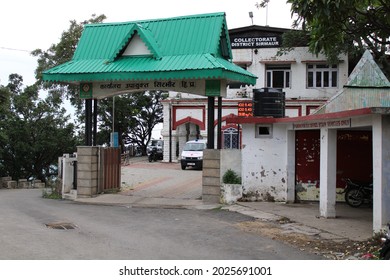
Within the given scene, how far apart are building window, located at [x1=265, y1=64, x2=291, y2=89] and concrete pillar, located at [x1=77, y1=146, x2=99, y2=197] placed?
61.4 feet

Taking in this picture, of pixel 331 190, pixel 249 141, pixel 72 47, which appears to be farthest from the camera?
pixel 72 47

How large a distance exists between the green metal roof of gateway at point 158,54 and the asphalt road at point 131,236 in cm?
410

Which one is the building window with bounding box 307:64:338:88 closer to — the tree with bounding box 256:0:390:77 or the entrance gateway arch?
the entrance gateway arch

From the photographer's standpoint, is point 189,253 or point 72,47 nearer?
point 189,253

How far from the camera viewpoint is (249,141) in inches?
555

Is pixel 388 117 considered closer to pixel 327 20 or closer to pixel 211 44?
pixel 327 20

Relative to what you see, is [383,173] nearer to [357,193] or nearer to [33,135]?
[357,193]

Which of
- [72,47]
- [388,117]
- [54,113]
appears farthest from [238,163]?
[72,47]

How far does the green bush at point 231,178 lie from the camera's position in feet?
46.5

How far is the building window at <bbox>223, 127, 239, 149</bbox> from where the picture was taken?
106ft

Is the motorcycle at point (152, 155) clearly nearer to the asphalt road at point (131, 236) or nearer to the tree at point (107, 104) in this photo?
the tree at point (107, 104)

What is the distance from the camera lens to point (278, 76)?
1267 inches

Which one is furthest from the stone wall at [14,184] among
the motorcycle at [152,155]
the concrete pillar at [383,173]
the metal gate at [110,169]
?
the concrete pillar at [383,173]

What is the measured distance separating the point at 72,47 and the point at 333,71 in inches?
703
